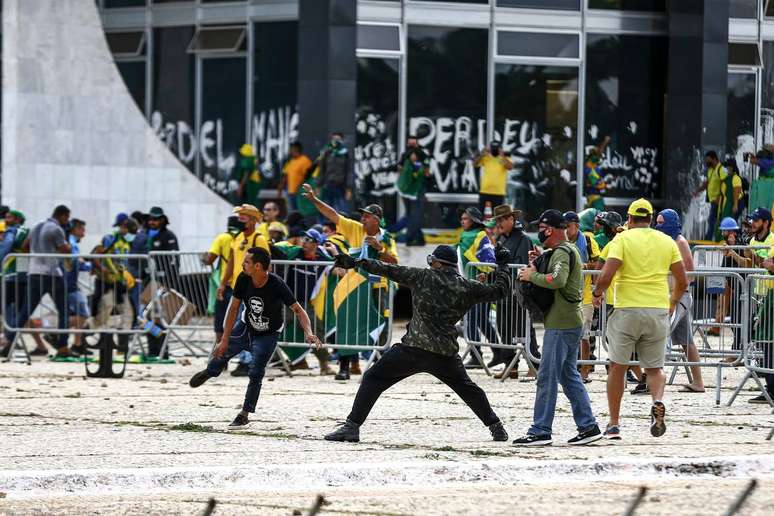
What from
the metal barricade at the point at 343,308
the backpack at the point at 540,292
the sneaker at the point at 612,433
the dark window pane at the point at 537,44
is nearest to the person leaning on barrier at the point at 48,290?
the metal barricade at the point at 343,308

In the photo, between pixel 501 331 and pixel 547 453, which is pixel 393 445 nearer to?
pixel 547 453

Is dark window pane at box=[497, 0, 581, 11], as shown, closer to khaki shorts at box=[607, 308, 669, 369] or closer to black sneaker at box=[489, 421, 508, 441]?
khaki shorts at box=[607, 308, 669, 369]

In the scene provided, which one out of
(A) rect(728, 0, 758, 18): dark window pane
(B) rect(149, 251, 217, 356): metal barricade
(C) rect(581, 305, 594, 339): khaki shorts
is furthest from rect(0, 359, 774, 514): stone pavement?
(A) rect(728, 0, 758, 18): dark window pane

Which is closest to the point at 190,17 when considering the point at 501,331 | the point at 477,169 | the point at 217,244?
the point at 477,169

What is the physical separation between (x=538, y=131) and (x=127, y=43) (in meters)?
7.71

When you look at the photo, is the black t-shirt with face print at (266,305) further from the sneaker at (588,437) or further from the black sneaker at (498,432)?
the sneaker at (588,437)

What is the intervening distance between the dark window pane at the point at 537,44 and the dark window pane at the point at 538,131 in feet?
0.81

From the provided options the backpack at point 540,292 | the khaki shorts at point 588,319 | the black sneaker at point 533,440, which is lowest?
the black sneaker at point 533,440

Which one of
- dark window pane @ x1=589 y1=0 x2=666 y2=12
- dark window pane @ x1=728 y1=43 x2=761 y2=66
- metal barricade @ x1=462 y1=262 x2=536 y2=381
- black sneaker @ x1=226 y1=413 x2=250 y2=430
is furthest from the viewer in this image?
dark window pane @ x1=728 y1=43 x2=761 y2=66

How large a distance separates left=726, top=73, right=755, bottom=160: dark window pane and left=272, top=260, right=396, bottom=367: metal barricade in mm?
12609

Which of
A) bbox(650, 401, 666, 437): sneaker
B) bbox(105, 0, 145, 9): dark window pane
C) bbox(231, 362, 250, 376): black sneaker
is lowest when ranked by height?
bbox(231, 362, 250, 376): black sneaker

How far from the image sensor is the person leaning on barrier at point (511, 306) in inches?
645

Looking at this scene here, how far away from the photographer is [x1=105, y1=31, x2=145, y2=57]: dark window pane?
29.4 m

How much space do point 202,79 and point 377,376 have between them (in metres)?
17.9
